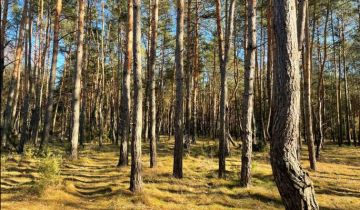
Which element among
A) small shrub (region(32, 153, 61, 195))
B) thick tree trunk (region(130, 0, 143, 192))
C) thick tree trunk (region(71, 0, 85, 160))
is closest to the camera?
small shrub (region(32, 153, 61, 195))

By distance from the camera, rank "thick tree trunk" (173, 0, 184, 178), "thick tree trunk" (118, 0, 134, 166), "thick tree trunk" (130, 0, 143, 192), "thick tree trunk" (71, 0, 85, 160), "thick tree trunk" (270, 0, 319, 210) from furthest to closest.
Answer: "thick tree trunk" (71, 0, 85, 160), "thick tree trunk" (118, 0, 134, 166), "thick tree trunk" (173, 0, 184, 178), "thick tree trunk" (130, 0, 143, 192), "thick tree trunk" (270, 0, 319, 210)

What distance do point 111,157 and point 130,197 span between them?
7636 millimetres

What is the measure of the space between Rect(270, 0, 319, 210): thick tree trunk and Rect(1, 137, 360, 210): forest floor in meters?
3.88

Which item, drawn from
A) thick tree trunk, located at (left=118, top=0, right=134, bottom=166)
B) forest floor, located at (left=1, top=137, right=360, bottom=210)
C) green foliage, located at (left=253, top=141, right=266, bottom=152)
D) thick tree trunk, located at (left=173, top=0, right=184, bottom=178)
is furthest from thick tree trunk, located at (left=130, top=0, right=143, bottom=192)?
green foliage, located at (left=253, top=141, right=266, bottom=152)

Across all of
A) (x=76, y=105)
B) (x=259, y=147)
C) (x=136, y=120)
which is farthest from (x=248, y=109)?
(x=259, y=147)

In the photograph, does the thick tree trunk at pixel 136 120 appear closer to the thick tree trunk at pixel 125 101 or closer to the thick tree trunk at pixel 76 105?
the thick tree trunk at pixel 125 101

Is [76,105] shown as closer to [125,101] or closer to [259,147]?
[125,101]

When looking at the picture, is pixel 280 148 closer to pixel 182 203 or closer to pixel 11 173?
pixel 182 203

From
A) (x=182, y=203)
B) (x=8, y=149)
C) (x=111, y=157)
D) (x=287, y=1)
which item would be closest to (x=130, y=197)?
(x=182, y=203)

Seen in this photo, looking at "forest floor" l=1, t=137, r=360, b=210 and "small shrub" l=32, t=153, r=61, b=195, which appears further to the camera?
"small shrub" l=32, t=153, r=61, b=195

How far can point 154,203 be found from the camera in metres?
8.03

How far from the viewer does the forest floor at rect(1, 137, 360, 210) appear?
799 cm

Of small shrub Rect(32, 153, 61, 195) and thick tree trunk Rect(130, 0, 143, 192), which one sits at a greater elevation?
thick tree trunk Rect(130, 0, 143, 192)

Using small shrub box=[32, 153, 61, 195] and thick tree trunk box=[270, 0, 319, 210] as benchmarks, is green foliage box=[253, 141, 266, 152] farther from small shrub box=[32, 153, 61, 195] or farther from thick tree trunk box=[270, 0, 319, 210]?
thick tree trunk box=[270, 0, 319, 210]
